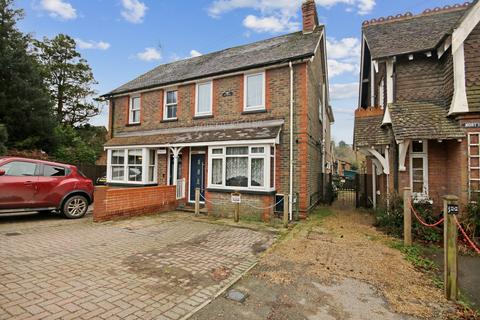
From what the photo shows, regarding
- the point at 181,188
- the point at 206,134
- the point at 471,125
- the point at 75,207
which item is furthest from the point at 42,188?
the point at 471,125

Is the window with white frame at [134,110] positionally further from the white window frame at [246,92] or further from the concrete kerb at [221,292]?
the concrete kerb at [221,292]

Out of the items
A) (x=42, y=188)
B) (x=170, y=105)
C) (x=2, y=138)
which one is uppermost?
(x=170, y=105)

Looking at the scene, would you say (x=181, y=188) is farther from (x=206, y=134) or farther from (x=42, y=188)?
(x=42, y=188)

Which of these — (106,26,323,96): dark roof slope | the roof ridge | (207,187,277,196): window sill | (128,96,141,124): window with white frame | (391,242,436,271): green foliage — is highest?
the roof ridge

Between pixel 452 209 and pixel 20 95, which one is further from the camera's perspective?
pixel 20 95

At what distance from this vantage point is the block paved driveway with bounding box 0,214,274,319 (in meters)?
3.36

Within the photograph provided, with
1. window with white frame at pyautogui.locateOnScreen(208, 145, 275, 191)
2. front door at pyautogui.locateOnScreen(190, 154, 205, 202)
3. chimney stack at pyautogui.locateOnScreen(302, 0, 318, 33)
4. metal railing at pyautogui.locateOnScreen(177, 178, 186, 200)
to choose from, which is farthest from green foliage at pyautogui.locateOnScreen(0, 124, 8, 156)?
chimney stack at pyautogui.locateOnScreen(302, 0, 318, 33)

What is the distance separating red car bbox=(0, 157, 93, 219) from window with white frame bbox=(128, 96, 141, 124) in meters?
6.21

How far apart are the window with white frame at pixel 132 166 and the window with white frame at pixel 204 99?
3293 millimetres

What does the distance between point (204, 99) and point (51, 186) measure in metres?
7.11

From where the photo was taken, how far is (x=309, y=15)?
12.6 metres

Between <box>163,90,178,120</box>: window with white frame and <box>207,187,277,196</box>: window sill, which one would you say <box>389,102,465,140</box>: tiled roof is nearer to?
<box>207,187,277,196</box>: window sill

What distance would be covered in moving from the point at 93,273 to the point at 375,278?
4.99 m

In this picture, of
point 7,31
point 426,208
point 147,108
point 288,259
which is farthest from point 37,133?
point 426,208
